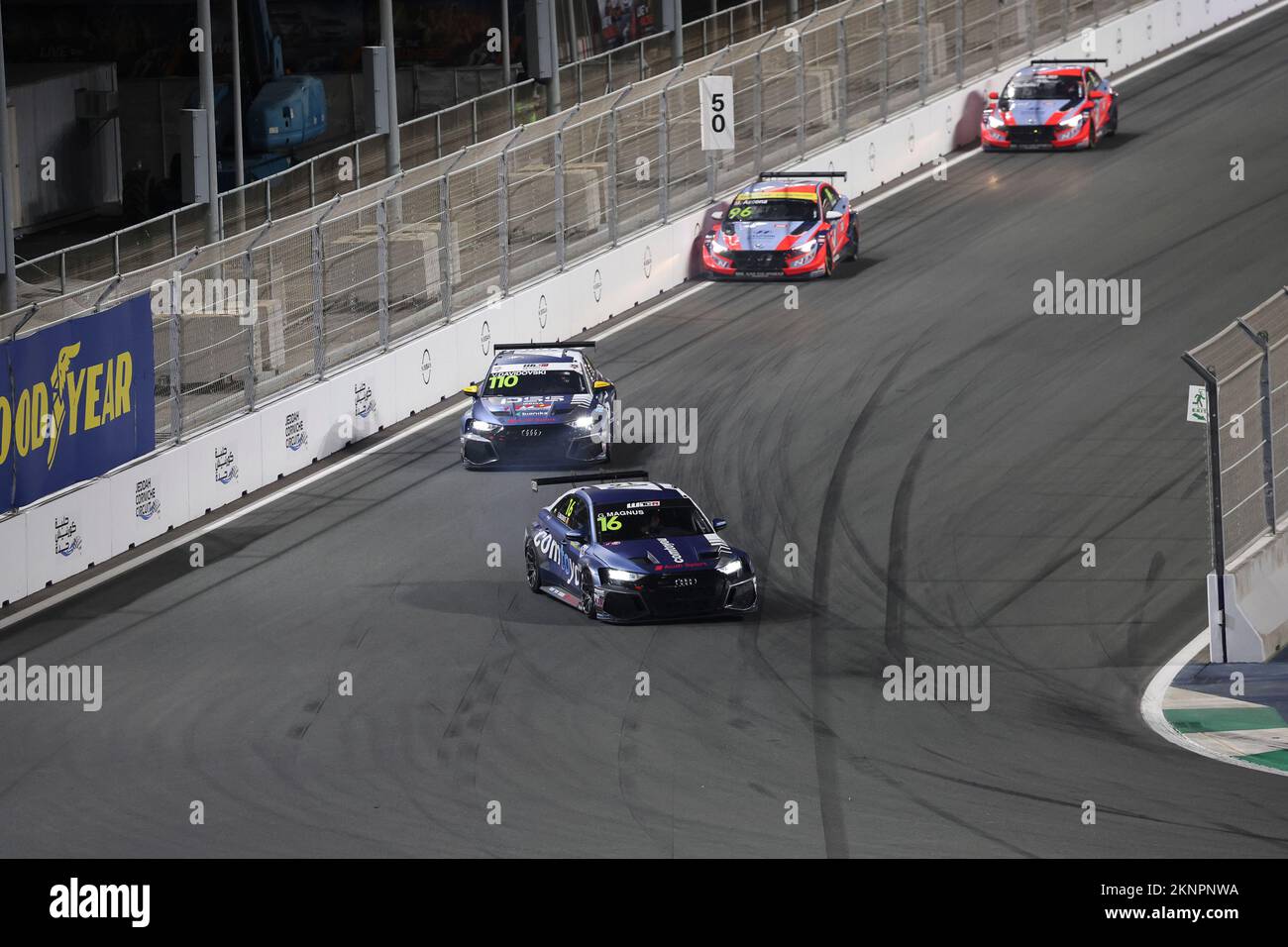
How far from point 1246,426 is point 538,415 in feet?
29.6

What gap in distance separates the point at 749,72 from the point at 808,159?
6.35 feet

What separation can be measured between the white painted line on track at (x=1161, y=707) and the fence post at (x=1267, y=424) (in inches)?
51.3

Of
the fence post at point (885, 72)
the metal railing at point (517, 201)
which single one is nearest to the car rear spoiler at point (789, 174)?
the metal railing at point (517, 201)

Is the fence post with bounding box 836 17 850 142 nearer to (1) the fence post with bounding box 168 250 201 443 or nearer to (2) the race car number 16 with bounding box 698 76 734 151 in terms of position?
(2) the race car number 16 with bounding box 698 76 734 151

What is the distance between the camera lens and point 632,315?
31.1m

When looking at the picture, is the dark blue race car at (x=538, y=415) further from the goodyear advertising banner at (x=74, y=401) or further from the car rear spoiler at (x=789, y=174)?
the car rear spoiler at (x=789, y=174)

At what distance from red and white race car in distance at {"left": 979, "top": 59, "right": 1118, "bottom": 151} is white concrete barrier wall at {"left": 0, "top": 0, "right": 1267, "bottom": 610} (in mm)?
1045

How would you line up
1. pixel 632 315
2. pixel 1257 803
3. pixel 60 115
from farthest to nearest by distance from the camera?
pixel 60 115 → pixel 632 315 → pixel 1257 803

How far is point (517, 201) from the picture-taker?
2939 cm

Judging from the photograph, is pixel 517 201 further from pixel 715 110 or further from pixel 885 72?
pixel 885 72

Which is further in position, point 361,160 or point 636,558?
point 361,160

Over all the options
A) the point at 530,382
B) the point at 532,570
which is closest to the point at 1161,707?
the point at 532,570

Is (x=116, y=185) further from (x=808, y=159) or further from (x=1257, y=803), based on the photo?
(x=1257, y=803)
